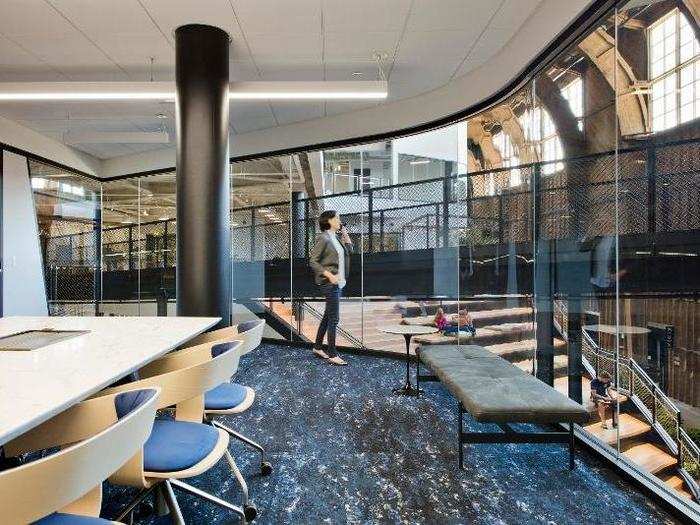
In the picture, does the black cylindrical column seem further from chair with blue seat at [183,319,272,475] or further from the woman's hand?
the woman's hand

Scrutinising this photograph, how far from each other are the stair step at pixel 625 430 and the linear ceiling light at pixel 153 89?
10.2ft

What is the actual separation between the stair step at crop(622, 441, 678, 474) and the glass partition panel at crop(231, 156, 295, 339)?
14.7ft

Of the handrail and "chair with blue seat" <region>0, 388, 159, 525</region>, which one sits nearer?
"chair with blue seat" <region>0, 388, 159, 525</region>

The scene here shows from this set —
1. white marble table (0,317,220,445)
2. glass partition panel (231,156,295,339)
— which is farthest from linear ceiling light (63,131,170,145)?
white marble table (0,317,220,445)

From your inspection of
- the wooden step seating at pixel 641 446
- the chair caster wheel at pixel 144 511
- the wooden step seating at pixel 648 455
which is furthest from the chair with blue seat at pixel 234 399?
the wooden step seating at pixel 648 455

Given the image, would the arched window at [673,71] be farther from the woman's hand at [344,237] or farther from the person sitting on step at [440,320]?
the woman's hand at [344,237]

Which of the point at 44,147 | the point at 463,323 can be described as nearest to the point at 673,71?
the point at 463,323

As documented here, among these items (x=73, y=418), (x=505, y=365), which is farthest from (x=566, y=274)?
(x=73, y=418)

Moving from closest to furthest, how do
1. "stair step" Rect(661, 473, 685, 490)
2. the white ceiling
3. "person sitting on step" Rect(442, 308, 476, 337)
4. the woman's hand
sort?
"stair step" Rect(661, 473, 685, 490) < the white ceiling < "person sitting on step" Rect(442, 308, 476, 337) < the woman's hand

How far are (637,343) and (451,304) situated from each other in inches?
101

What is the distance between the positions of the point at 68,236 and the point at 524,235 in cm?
726

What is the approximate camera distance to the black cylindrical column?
3684mm

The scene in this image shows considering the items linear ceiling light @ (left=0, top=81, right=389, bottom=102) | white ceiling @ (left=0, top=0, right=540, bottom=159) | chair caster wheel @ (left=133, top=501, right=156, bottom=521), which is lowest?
chair caster wheel @ (left=133, top=501, right=156, bottom=521)

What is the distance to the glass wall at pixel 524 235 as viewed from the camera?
2.15 m
